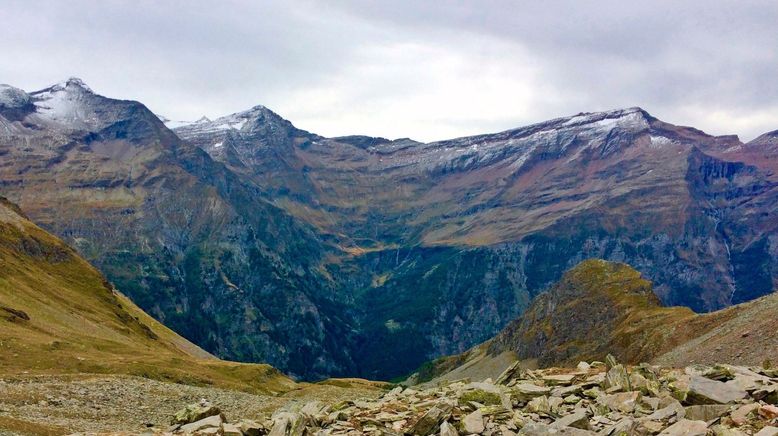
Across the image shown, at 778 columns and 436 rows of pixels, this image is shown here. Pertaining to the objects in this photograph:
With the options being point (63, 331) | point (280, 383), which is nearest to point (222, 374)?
point (280, 383)

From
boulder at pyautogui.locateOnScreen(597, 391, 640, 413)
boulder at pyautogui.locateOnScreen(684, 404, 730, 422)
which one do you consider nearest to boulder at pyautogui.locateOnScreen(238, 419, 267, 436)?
boulder at pyautogui.locateOnScreen(597, 391, 640, 413)

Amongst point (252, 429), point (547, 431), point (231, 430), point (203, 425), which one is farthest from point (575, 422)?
point (203, 425)

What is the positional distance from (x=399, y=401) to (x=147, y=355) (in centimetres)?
12450

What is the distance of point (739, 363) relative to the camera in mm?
93688

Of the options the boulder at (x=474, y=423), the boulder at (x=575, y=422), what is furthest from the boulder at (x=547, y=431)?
the boulder at (x=474, y=423)

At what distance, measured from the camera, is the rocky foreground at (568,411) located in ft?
120

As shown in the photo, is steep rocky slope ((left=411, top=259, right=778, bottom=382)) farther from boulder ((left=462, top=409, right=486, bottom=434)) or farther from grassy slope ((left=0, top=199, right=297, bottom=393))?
grassy slope ((left=0, top=199, right=297, bottom=393))

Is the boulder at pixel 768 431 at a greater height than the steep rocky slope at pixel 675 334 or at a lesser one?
greater

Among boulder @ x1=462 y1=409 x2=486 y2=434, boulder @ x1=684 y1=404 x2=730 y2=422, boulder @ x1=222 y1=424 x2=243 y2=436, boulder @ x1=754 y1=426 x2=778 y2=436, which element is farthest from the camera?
boulder @ x1=222 y1=424 x2=243 y2=436

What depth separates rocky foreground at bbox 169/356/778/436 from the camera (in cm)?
3669

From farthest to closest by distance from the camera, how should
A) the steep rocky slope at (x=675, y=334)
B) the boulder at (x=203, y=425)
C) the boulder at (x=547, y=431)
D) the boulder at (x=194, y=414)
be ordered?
1. the steep rocky slope at (x=675, y=334)
2. the boulder at (x=194, y=414)
3. the boulder at (x=203, y=425)
4. the boulder at (x=547, y=431)

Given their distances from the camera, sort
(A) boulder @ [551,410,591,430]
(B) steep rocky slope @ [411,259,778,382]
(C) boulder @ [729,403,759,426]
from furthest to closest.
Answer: (B) steep rocky slope @ [411,259,778,382]
(A) boulder @ [551,410,591,430]
(C) boulder @ [729,403,759,426]

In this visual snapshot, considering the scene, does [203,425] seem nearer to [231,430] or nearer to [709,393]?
[231,430]

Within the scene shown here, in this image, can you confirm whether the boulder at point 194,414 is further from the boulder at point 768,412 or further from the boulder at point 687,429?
the boulder at point 768,412
